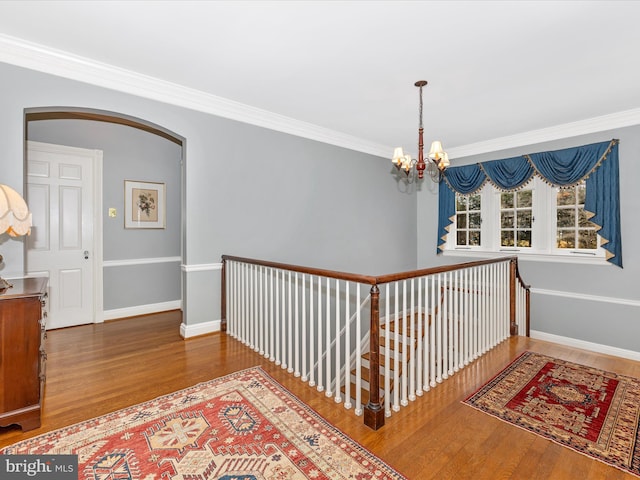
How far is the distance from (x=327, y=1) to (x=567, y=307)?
4848 mm

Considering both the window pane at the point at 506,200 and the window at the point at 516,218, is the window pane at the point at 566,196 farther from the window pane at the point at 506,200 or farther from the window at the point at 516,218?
the window pane at the point at 506,200

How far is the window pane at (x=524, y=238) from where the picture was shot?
4.87 meters

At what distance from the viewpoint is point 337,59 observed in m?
2.80

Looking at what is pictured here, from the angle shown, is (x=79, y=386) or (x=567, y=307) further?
(x=567, y=307)

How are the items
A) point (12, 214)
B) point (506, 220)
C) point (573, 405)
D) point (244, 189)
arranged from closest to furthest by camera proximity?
point (12, 214) → point (573, 405) → point (244, 189) → point (506, 220)

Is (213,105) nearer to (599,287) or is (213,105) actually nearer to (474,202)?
(474,202)

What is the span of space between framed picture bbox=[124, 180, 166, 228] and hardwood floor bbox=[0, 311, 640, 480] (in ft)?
5.30

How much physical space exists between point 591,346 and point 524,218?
1939mm

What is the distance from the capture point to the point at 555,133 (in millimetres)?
4469

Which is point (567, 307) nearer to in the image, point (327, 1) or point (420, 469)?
point (420, 469)

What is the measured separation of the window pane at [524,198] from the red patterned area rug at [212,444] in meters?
4.55

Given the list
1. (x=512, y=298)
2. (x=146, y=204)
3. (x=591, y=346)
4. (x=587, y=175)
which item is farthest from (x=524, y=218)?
(x=146, y=204)

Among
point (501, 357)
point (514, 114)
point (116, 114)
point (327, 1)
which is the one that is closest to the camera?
point (327, 1)

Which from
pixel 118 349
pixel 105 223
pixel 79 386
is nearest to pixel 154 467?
pixel 79 386
